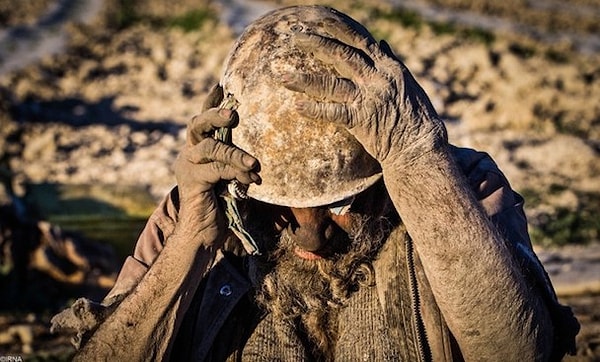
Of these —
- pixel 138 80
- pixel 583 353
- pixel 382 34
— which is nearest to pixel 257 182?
pixel 583 353

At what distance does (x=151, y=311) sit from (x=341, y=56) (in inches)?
45.1

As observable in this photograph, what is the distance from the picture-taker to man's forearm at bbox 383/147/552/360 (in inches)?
105

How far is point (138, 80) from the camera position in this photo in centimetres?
1580

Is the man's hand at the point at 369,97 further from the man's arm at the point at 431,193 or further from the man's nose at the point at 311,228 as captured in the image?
the man's nose at the point at 311,228

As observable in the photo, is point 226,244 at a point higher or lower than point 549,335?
higher

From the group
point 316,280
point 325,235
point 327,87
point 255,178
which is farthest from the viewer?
point 316,280

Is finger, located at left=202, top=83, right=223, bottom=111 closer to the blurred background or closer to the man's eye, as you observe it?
the man's eye

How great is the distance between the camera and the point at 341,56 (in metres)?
2.56

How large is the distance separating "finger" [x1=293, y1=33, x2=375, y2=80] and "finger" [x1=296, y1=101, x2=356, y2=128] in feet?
0.33

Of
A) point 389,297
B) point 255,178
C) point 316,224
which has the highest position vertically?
point 255,178

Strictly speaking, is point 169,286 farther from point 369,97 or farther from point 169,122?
point 169,122

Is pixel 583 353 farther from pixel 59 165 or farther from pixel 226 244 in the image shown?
pixel 59 165

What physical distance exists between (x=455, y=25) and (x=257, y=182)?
1622 cm

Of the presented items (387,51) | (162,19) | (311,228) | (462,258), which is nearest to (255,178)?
(311,228)
